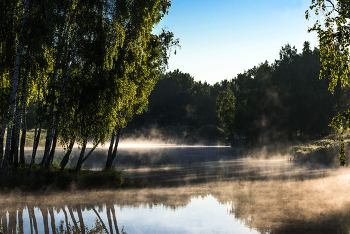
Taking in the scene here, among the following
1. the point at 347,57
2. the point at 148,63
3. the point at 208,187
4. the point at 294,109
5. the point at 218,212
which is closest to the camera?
the point at 347,57

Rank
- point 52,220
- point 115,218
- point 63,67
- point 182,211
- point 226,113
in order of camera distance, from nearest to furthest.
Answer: point 52,220
point 115,218
point 182,211
point 63,67
point 226,113

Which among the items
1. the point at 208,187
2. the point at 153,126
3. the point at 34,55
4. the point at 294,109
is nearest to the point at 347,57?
the point at 208,187

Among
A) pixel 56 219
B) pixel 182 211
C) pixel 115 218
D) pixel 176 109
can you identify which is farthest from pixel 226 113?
pixel 56 219

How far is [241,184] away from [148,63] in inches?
431

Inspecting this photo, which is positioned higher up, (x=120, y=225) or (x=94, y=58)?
(x=94, y=58)

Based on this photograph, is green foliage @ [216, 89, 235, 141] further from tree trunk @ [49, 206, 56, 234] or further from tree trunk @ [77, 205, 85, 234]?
tree trunk @ [49, 206, 56, 234]

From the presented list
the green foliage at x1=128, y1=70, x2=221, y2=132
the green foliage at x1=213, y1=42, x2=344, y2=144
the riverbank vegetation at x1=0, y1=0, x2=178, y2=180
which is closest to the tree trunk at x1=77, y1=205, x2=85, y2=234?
the riverbank vegetation at x1=0, y1=0, x2=178, y2=180

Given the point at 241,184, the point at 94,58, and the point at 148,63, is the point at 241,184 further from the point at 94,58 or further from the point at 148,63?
the point at 94,58

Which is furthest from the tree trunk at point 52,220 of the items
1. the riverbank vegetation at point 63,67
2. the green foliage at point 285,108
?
the green foliage at point 285,108

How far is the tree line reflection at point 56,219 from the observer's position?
1006 cm

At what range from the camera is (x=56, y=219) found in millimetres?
11344

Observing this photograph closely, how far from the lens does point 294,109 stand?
64938mm

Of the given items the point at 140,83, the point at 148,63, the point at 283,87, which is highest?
the point at 283,87

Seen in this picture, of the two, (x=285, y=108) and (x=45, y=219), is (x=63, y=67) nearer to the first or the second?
(x=45, y=219)
